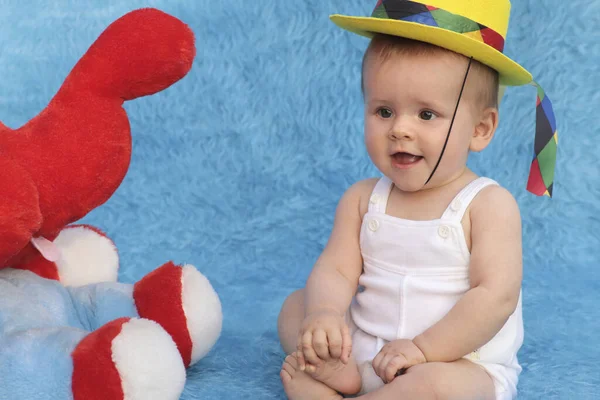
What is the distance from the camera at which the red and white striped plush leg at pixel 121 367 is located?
3.53 feet

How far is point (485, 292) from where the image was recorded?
1198mm

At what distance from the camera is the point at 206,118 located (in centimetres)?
202

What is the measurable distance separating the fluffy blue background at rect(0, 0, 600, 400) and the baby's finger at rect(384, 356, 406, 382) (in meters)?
0.76

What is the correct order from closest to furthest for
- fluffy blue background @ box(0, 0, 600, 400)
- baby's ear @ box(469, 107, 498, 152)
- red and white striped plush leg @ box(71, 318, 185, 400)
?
red and white striped plush leg @ box(71, 318, 185, 400) < baby's ear @ box(469, 107, 498, 152) < fluffy blue background @ box(0, 0, 600, 400)

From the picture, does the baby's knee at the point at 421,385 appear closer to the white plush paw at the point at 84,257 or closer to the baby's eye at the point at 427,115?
the baby's eye at the point at 427,115

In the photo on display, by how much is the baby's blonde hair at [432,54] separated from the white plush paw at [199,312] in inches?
15.8

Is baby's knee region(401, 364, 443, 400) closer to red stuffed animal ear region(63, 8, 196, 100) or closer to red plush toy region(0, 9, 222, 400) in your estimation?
red plush toy region(0, 9, 222, 400)

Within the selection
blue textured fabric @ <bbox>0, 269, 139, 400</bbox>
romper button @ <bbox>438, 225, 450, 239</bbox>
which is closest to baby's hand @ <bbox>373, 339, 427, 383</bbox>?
romper button @ <bbox>438, 225, 450, 239</bbox>

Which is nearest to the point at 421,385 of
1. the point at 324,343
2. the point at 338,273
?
the point at 324,343

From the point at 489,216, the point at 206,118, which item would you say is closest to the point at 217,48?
the point at 206,118

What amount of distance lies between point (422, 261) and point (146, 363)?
0.41 metres

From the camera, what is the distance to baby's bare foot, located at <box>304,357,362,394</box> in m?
1.19

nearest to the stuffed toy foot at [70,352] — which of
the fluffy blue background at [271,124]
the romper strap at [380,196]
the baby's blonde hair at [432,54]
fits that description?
the romper strap at [380,196]

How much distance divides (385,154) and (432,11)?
0.67 feet
